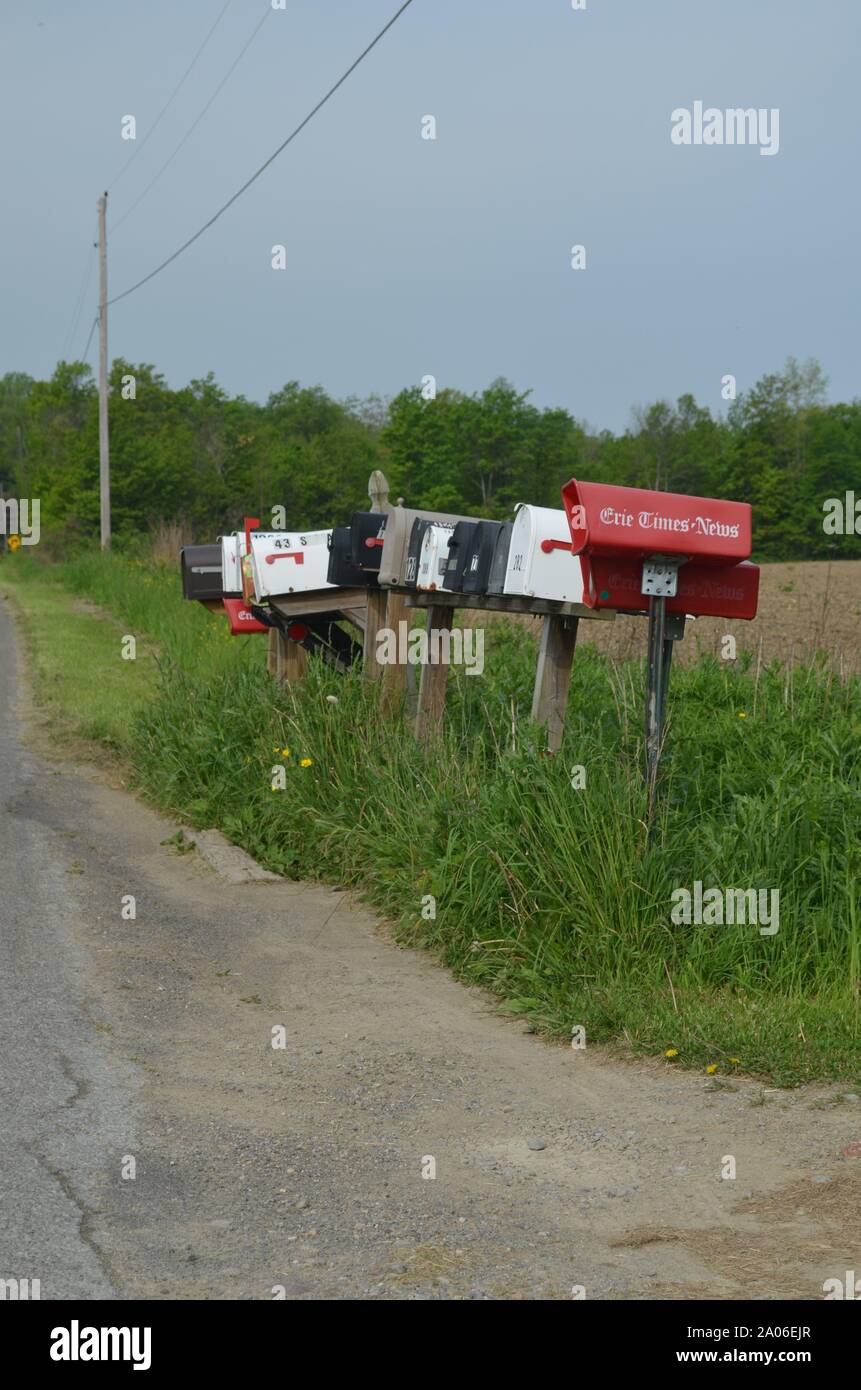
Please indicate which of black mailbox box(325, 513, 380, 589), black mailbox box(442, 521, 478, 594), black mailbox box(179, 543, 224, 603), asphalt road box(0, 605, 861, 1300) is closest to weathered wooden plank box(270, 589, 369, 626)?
black mailbox box(325, 513, 380, 589)

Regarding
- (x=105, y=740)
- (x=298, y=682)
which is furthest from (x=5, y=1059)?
(x=105, y=740)

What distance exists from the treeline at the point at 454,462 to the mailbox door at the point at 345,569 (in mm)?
28655

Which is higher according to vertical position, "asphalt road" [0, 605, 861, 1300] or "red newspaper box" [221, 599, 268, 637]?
"red newspaper box" [221, 599, 268, 637]

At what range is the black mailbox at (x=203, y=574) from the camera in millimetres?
11523

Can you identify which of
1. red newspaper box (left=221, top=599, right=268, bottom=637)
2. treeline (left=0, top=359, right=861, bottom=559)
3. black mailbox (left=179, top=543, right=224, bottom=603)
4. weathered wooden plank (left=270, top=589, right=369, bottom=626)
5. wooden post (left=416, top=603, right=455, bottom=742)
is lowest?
wooden post (left=416, top=603, right=455, bottom=742)

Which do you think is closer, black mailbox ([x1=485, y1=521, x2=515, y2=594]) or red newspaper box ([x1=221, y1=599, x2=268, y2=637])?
black mailbox ([x1=485, y1=521, x2=515, y2=594])

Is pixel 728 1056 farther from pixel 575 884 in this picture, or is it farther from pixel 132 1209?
pixel 132 1209

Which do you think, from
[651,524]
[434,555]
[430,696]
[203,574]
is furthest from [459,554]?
[203,574]

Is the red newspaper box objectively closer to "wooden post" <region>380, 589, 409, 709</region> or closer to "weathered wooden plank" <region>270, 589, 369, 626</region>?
"weathered wooden plank" <region>270, 589, 369, 626</region>

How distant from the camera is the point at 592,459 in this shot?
5597 cm

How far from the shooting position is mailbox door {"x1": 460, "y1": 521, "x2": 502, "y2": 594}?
24.9 feet

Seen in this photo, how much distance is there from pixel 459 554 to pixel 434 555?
0.42 metres

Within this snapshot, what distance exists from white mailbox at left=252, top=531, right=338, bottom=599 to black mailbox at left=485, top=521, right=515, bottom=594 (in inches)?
104

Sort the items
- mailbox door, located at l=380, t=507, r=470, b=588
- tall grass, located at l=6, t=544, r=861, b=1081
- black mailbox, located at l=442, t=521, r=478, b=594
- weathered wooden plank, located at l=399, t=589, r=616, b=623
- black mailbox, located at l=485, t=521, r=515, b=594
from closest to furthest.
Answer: tall grass, located at l=6, t=544, r=861, b=1081 < weathered wooden plank, located at l=399, t=589, r=616, b=623 < black mailbox, located at l=485, t=521, r=515, b=594 < black mailbox, located at l=442, t=521, r=478, b=594 < mailbox door, located at l=380, t=507, r=470, b=588
